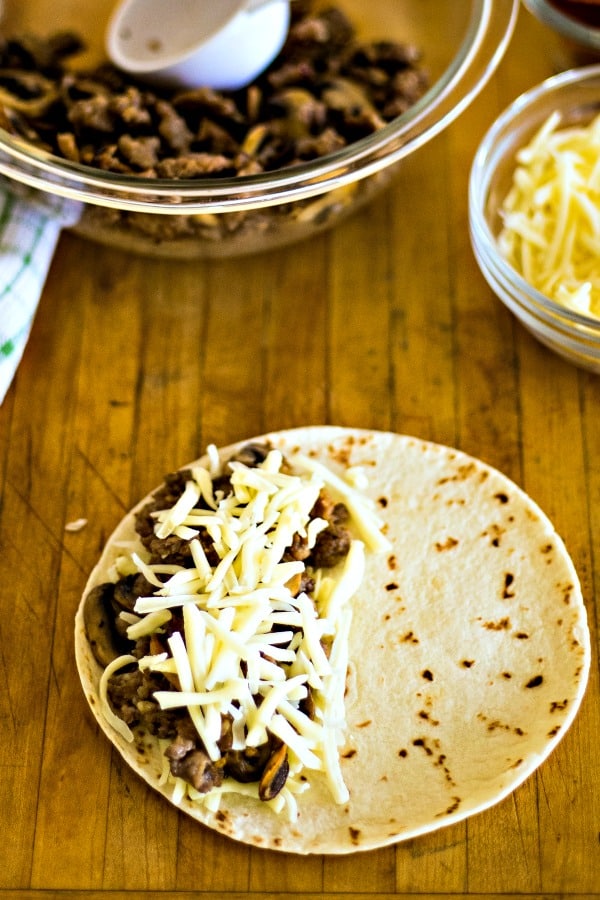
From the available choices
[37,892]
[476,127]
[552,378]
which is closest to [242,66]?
[476,127]

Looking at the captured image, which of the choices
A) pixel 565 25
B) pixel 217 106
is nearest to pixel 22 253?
pixel 217 106

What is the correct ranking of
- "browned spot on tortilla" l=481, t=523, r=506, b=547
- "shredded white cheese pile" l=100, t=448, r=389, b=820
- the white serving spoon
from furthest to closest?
1. the white serving spoon
2. "browned spot on tortilla" l=481, t=523, r=506, b=547
3. "shredded white cheese pile" l=100, t=448, r=389, b=820

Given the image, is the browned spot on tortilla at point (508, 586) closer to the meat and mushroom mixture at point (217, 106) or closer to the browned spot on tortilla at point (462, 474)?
the browned spot on tortilla at point (462, 474)

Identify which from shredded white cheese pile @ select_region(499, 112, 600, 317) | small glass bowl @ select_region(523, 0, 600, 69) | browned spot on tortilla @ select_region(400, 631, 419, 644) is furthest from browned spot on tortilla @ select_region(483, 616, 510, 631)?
small glass bowl @ select_region(523, 0, 600, 69)

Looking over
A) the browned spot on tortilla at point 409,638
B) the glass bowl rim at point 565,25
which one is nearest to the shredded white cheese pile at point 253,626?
the browned spot on tortilla at point 409,638

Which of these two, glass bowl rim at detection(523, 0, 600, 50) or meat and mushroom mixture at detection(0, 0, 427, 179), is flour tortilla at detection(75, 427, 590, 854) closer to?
meat and mushroom mixture at detection(0, 0, 427, 179)

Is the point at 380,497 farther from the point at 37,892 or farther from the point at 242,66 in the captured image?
the point at 242,66
